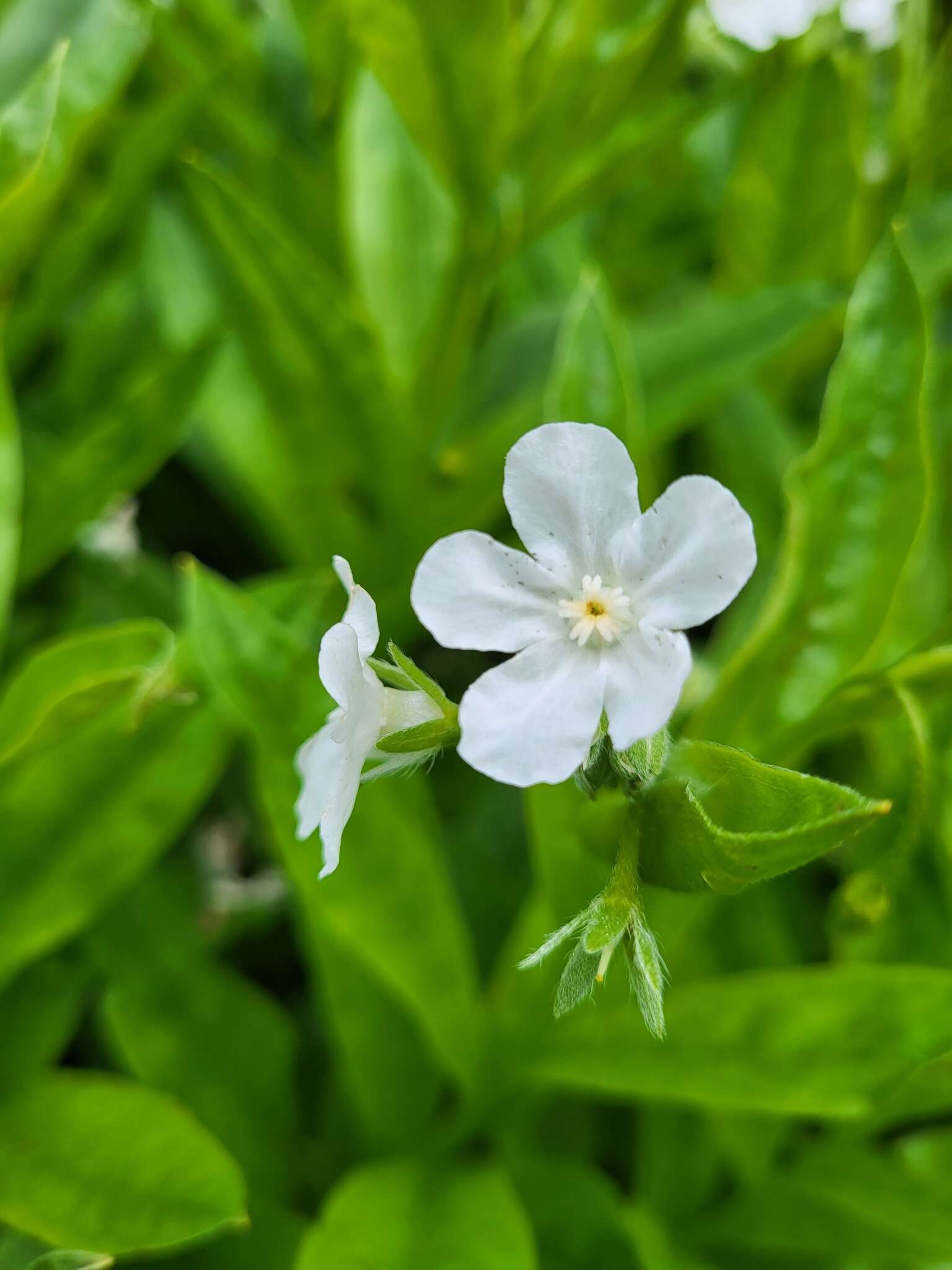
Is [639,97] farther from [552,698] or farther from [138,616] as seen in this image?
[552,698]

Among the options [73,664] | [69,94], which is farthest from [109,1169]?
[69,94]

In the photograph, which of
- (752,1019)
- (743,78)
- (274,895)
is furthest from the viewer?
(743,78)

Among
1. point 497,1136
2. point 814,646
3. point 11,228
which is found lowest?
point 497,1136

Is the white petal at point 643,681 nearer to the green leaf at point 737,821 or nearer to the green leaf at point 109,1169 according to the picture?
the green leaf at point 737,821

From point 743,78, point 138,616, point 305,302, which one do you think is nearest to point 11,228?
point 305,302

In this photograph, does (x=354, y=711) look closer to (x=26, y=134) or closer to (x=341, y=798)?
(x=341, y=798)

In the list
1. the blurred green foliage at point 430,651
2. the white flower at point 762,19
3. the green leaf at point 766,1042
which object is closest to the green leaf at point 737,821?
the blurred green foliage at point 430,651
